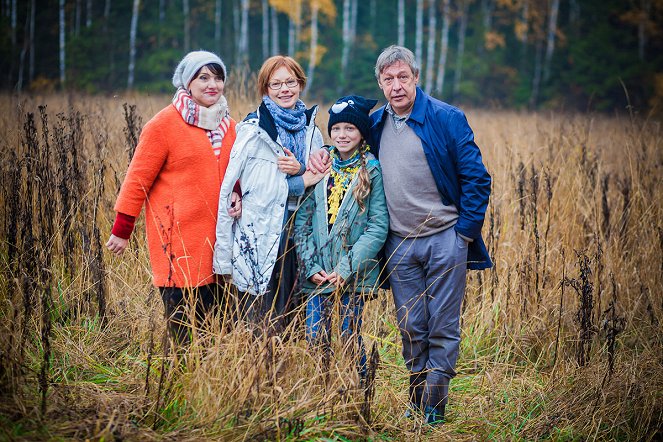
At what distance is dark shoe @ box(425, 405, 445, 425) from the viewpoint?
10.2ft

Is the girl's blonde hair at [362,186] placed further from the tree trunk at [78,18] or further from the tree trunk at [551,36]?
the tree trunk at [551,36]

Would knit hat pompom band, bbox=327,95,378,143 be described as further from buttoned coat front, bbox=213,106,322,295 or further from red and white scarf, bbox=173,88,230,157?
red and white scarf, bbox=173,88,230,157

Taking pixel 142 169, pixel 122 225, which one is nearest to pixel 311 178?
pixel 142 169

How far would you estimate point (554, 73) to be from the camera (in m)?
24.2

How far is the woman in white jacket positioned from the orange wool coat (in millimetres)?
100

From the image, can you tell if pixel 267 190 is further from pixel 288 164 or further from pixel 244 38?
pixel 244 38

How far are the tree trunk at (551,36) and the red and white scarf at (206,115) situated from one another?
77.1 ft

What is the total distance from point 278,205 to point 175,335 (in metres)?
0.86

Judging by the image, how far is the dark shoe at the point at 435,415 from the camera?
10.2ft

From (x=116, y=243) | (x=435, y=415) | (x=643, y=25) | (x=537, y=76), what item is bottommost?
(x=435, y=415)

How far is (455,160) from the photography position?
10.0 ft

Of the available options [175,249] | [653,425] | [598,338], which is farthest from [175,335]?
[598,338]

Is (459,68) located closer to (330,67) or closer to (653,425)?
(330,67)

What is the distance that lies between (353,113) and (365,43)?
2350 cm
